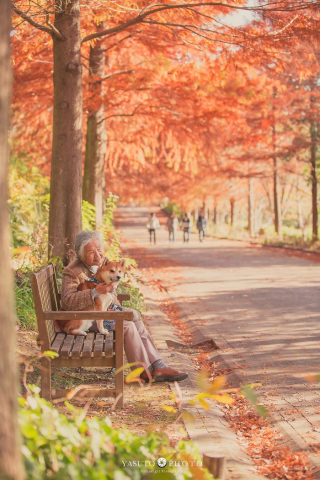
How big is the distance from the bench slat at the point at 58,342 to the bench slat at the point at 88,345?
0.22 meters

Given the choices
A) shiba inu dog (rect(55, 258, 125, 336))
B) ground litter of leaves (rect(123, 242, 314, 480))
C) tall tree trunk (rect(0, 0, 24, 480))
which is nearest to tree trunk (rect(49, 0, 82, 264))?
ground litter of leaves (rect(123, 242, 314, 480))

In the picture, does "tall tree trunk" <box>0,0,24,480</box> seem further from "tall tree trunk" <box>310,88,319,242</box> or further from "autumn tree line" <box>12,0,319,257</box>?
"tall tree trunk" <box>310,88,319,242</box>

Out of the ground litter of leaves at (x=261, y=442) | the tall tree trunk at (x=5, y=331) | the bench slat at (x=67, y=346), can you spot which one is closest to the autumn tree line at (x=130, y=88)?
the tall tree trunk at (x=5, y=331)

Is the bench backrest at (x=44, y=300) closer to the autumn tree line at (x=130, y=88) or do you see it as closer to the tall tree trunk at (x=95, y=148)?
the autumn tree line at (x=130, y=88)

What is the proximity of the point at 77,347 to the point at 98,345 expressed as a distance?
0.67 ft

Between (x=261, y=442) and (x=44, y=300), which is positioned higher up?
(x=44, y=300)

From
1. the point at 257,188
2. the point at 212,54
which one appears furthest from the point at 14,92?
the point at 257,188

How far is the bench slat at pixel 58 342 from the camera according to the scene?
551 cm

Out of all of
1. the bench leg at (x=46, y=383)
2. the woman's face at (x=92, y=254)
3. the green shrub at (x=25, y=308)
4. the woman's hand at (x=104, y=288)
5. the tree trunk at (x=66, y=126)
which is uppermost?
the tree trunk at (x=66, y=126)

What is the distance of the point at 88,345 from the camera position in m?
5.70

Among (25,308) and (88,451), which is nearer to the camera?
(88,451)

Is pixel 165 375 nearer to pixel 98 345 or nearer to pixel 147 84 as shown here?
pixel 98 345

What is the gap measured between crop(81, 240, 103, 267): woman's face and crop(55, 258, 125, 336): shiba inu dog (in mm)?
270

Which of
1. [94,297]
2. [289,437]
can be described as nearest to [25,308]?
[94,297]
